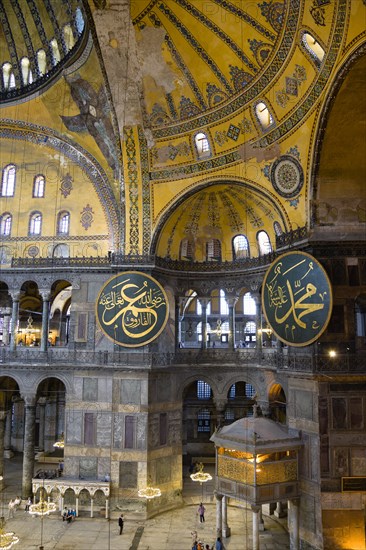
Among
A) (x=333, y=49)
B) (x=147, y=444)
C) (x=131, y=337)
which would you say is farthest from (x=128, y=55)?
(x=147, y=444)

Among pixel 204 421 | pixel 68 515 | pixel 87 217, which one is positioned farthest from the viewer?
pixel 204 421

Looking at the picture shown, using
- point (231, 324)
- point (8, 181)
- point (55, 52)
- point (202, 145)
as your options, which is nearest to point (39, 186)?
point (8, 181)

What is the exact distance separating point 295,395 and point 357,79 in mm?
8520

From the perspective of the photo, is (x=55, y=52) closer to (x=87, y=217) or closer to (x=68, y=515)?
(x=87, y=217)

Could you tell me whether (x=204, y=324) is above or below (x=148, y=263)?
below

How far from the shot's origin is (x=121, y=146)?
1688 cm

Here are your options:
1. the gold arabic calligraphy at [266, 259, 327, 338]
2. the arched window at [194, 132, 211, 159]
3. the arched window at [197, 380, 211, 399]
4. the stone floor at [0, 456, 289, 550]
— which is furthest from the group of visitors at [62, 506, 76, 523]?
the arched window at [194, 132, 211, 159]

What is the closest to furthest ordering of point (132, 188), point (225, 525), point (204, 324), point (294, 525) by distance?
point (294, 525), point (225, 525), point (132, 188), point (204, 324)

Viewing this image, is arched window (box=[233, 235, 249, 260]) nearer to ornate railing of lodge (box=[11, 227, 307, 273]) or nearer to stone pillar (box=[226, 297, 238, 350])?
ornate railing of lodge (box=[11, 227, 307, 273])

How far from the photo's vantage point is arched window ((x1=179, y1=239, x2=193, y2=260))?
18.9 meters

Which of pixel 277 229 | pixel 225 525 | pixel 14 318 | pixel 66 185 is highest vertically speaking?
pixel 66 185

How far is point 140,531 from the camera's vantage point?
1550 cm

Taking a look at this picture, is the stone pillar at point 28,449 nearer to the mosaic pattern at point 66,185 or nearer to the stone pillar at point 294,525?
the mosaic pattern at point 66,185

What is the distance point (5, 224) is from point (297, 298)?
1118cm
